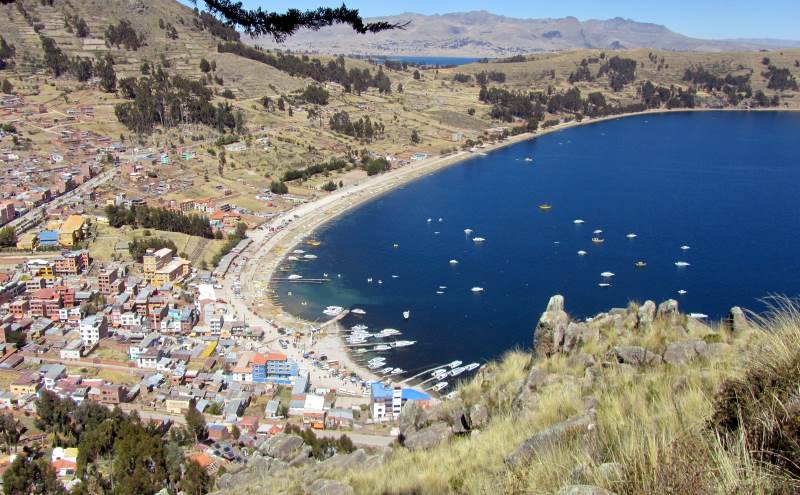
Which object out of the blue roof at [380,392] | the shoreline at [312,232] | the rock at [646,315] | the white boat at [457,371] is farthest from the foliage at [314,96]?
the rock at [646,315]

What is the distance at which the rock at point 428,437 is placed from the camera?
5.25 meters

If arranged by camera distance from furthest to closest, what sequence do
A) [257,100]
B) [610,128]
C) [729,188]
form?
1. [610,128]
2. [257,100]
3. [729,188]

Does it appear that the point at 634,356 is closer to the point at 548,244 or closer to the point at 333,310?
the point at 333,310

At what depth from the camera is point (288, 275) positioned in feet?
80.7

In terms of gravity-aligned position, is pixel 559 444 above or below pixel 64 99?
above

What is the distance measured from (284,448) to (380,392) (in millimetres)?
5085

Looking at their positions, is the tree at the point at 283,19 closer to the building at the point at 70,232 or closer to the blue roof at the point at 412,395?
the blue roof at the point at 412,395

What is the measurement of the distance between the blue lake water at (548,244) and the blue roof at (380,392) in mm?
2269

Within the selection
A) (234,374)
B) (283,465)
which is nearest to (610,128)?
(234,374)

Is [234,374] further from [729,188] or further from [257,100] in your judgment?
[257,100]

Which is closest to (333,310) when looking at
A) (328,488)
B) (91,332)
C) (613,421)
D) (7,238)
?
(91,332)

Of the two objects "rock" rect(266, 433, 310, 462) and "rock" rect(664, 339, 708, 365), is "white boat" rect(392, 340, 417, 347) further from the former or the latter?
"rock" rect(664, 339, 708, 365)

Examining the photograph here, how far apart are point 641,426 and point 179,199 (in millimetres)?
31274

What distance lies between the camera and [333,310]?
21.2m
